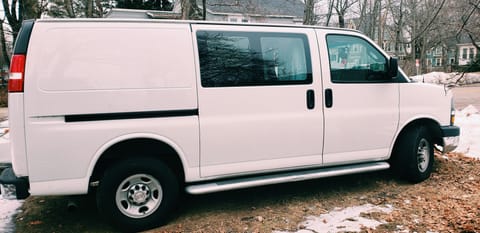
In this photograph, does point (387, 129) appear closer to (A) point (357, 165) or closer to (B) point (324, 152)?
(A) point (357, 165)

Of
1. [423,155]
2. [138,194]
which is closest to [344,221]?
[423,155]

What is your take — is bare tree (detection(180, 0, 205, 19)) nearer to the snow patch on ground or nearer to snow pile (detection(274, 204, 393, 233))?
the snow patch on ground

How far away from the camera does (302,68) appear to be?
4.46 meters

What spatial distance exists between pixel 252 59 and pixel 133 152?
1682mm

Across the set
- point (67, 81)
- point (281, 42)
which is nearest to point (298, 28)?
point (281, 42)

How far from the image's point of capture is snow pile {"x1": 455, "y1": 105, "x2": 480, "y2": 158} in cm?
692

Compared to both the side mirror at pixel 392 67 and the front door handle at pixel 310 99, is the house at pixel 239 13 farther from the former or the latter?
the front door handle at pixel 310 99

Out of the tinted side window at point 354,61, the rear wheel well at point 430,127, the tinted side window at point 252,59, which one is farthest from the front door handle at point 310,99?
the rear wheel well at point 430,127

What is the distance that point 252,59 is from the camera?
4238 mm

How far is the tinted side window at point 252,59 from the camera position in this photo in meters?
4.04

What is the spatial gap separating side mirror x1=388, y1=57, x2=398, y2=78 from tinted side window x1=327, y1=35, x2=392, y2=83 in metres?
0.06

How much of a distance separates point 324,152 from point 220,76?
1650 millimetres

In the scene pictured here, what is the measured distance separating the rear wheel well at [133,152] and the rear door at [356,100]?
6.47ft

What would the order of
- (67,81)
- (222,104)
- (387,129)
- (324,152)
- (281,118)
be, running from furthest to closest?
(387,129) → (324,152) → (281,118) → (222,104) → (67,81)
